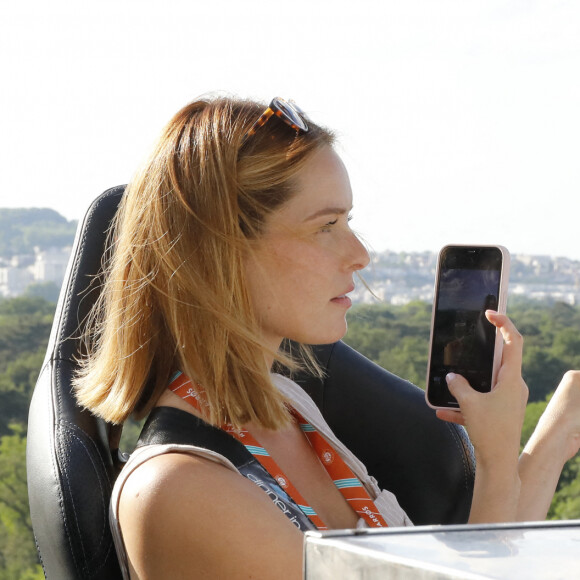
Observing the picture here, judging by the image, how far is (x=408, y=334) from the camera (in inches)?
253

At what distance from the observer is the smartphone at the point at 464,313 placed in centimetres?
127

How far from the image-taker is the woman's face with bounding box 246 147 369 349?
1.20 metres

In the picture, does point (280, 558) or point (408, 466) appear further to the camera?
point (408, 466)

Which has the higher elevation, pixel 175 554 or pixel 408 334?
pixel 175 554

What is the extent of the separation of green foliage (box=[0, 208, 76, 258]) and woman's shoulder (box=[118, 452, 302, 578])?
12753mm

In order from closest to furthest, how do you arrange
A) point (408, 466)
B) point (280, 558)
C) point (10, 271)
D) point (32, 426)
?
1. point (280, 558)
2. point (32, 426)
3. point (408, 466)
4. point (10, 271)

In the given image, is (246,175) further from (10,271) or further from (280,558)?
(10,271)

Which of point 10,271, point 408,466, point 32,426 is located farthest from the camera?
point 10,271

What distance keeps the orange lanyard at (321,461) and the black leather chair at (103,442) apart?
0.16 metres

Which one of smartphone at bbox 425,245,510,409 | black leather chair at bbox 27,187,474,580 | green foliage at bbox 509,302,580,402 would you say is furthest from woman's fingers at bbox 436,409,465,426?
green foliage at bbox 509,302,580,402

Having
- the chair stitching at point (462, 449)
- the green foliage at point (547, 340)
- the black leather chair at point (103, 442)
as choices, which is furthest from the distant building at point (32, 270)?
the chair stitching at point (462, 449)

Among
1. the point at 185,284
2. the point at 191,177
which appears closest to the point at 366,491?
the point at 185,284

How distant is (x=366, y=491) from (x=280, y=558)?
0.43m

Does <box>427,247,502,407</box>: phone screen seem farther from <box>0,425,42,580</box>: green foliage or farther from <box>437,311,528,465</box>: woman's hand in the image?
<box>0,425,42,580</box>: green foliage
